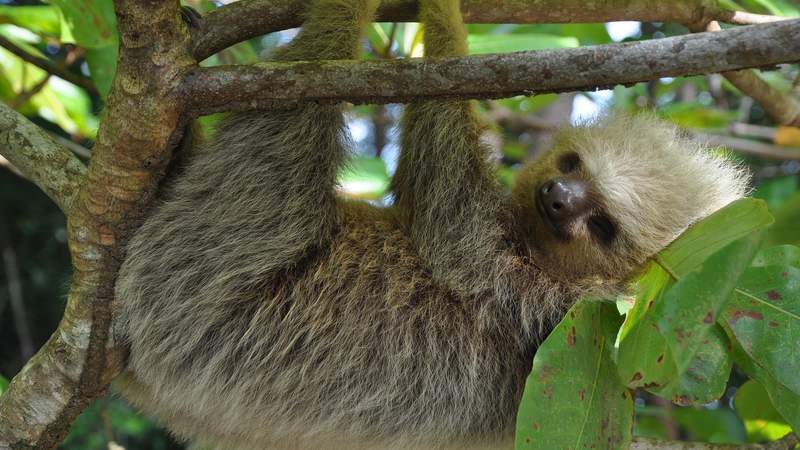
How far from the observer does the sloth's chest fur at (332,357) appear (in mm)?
3475

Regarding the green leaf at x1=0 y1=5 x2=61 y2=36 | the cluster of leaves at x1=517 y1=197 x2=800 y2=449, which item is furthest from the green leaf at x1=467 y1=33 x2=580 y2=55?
the green leaf at x1=0 y1=5 x2=61 y2=36

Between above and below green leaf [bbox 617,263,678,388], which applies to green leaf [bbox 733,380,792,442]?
below

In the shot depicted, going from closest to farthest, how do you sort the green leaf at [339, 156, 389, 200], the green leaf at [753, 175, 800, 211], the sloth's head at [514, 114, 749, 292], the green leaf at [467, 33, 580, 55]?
1. the sloth's head at [514, 114, 749, 292]
2. the green leaf at [467, 33, 580, 55]
3. the green leaf at [339, 156, 389, 200]
4. the green leaf at [753, 175, 800, 211]

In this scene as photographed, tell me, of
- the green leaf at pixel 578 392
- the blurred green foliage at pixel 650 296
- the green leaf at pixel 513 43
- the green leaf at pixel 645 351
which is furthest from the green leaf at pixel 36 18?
the green leaf at pixel 645 351

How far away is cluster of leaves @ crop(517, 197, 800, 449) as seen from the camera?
7.57 feet

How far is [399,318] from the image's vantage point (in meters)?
3.66

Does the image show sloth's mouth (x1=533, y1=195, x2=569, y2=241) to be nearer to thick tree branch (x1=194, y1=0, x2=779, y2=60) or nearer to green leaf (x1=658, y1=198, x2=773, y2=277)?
thick tree branch (x1=194, y1=0, x2=779, y2=60)

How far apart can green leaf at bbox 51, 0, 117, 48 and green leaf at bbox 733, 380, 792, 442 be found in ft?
12.8

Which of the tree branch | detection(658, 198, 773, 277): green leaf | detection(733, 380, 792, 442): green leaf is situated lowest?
detection(733, 380, 792, 442): green leaf

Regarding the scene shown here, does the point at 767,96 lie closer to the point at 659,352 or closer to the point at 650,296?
the point at 650,296

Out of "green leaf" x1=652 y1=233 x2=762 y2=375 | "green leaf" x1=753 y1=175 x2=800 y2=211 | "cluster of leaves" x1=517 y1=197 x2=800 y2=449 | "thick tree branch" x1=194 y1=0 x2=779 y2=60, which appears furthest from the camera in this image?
"green leaf" x1=753 y1=175 x2=800 y2=211

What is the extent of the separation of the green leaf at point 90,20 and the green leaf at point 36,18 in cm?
100

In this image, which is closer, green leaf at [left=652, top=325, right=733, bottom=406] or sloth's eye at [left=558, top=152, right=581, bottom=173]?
green leaf at [left=652, top=325, right=733, bottom=406]

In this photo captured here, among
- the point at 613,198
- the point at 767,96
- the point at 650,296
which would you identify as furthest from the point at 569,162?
the point at 650,296
